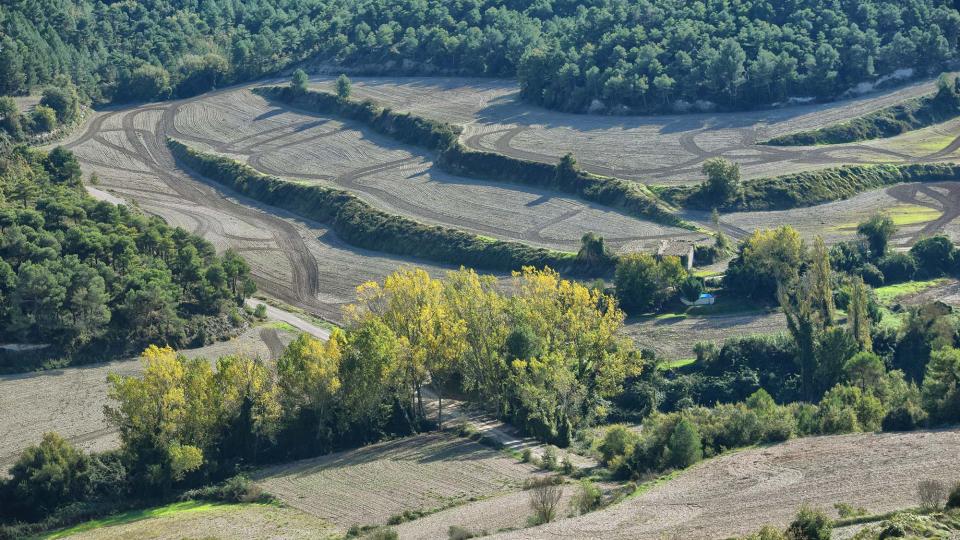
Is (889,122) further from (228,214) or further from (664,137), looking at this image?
(228,214)

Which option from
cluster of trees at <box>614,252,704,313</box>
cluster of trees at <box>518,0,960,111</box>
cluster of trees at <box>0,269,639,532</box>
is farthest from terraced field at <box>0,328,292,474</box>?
cluster of trees at <box>518,0,960,111</box>

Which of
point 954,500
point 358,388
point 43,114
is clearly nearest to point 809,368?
point 358,388

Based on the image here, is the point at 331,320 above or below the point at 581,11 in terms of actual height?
below

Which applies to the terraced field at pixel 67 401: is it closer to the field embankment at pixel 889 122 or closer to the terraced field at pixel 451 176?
the terraced field at pixel 451 176

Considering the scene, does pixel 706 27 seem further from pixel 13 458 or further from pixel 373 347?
pixel 13 458

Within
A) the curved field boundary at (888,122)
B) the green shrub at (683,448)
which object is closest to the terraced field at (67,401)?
the green shrub at (683,448)

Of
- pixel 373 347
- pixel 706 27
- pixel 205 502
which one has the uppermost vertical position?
pixel 706 27

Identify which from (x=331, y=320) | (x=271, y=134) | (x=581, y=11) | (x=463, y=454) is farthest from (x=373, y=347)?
(x=581, y=11)
